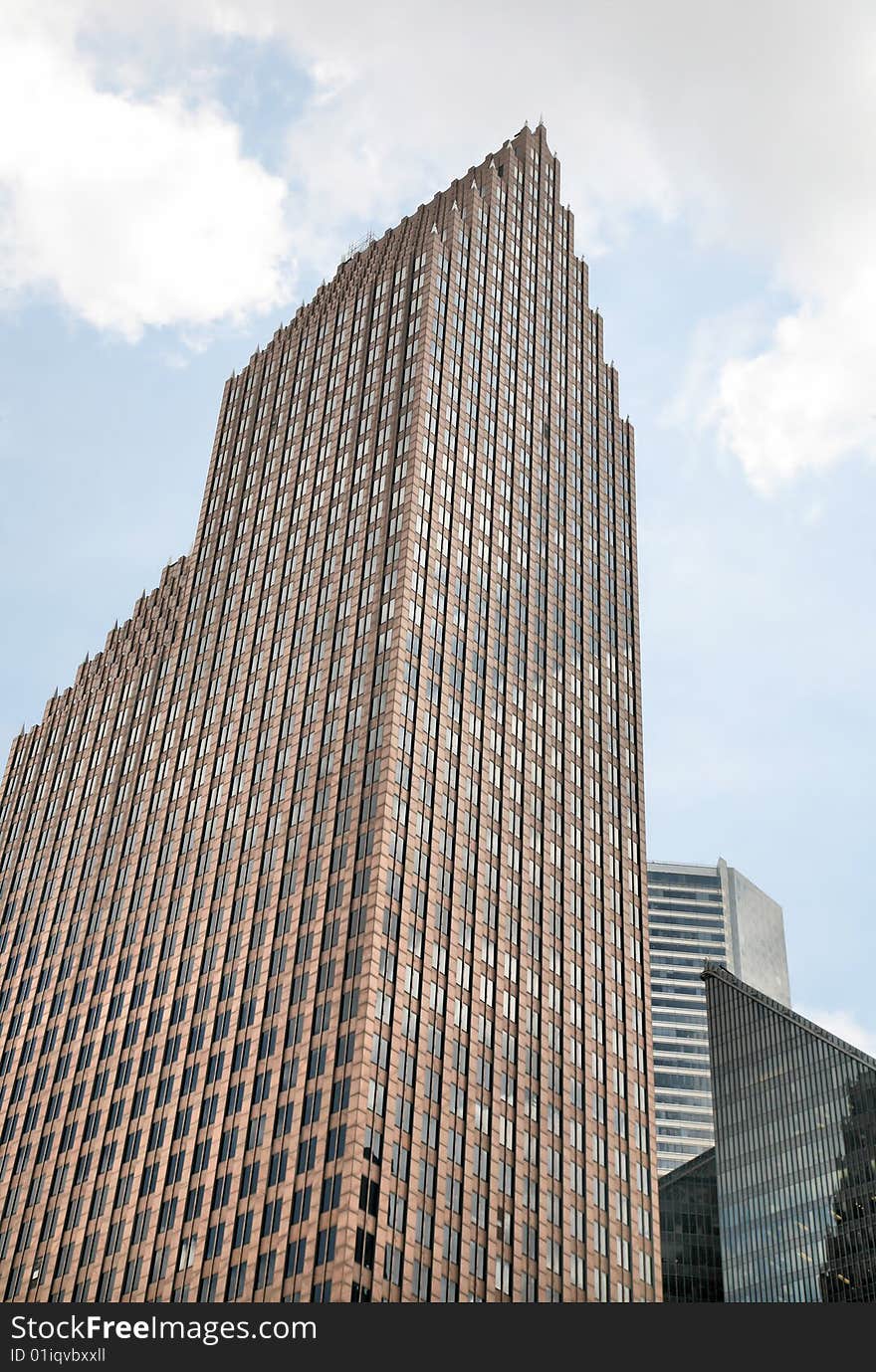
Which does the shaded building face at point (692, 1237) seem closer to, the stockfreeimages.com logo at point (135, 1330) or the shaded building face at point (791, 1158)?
the shaded building face at point (791, 1158)

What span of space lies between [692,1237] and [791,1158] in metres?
16.2

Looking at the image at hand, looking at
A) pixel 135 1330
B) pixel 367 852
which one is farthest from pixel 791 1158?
pixel 135 1330

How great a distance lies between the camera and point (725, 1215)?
183 meters

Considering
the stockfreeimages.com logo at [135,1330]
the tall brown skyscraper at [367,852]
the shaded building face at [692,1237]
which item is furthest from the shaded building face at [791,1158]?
the stockfreeimages.com logo at [135,1330]

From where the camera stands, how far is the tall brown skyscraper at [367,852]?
113875mm

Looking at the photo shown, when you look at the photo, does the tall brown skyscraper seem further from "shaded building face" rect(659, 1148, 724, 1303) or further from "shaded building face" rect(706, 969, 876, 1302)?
"shaded building face" rect(659, 1148, 724, 1303)

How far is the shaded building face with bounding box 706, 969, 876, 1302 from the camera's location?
564 ft

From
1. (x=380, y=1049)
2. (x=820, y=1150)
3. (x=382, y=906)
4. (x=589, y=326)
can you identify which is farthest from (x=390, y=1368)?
(x=589, y=326)

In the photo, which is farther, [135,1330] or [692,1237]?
[692,1237]

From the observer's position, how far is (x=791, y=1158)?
7136 inches

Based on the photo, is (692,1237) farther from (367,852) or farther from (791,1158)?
(367,852)

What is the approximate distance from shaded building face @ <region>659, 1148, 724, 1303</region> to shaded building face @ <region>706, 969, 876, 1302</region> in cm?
255

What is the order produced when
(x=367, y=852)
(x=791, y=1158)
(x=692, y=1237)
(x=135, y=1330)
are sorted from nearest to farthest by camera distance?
(x=135, y=1330) → (x=367, y=852) → (x=791, y=1158) → (x=692, y=1237)

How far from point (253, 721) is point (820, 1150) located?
8534cm
